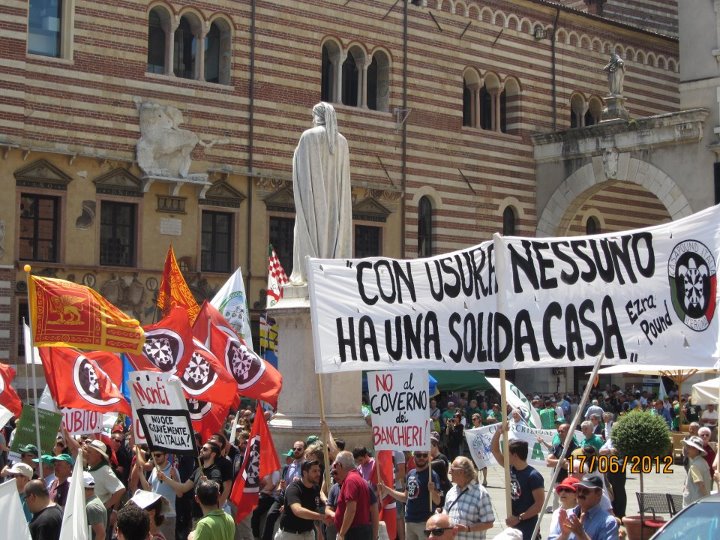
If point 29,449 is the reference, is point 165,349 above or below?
above

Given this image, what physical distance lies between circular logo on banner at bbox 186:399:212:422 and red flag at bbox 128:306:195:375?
484 mm

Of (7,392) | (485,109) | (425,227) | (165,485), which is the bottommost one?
(165,485)

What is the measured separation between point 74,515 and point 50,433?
578 centimetres

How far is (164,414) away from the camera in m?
11.4

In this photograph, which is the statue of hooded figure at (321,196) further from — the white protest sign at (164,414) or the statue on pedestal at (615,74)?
the statue on pedestal at (615,74)

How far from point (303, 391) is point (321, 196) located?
7.69ft

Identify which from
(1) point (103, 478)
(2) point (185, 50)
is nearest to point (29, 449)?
(1) point (103, 478)

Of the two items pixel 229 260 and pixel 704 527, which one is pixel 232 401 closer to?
pixel 704 527

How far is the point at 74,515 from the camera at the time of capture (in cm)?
734

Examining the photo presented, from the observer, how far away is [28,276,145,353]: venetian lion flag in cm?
1306

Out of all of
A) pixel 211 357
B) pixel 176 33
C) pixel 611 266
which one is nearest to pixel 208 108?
pixel 176 33

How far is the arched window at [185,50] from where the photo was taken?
97.3ft
